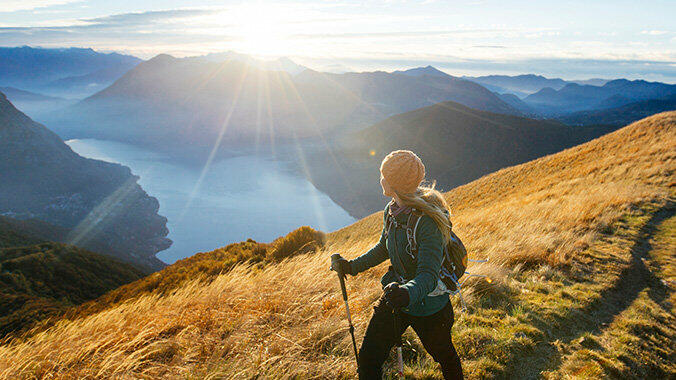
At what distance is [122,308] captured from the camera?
4539 millimetres

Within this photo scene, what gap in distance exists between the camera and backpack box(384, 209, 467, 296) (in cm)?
205

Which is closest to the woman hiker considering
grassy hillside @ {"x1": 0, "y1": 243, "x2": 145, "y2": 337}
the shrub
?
the shrub

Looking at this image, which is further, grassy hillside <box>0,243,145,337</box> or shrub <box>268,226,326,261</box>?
grassy hillside <box>0,243,145,337</box>

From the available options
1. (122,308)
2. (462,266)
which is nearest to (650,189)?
(462,266)

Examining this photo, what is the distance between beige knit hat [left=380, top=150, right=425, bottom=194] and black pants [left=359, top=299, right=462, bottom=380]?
2.54 ft

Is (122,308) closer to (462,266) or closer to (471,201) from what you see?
(462,266)

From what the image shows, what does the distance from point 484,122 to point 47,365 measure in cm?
13816

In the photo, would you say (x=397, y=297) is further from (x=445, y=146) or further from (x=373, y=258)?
(x=445, y=146)

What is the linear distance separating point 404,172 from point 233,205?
474ft

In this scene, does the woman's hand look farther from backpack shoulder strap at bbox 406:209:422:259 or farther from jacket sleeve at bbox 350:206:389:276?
jacket sleeve at bbox 350:206:389:276

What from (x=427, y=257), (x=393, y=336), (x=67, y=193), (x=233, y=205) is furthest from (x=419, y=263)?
(x=67, y=193)

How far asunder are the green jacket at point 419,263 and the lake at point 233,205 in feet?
341

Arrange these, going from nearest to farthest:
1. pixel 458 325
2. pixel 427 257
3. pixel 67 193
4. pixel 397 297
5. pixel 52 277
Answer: pixel 397 297, pixel 427 257, pixel 458 325, pixel 52 277, pixel 67 193

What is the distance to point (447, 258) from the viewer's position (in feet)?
7.12
